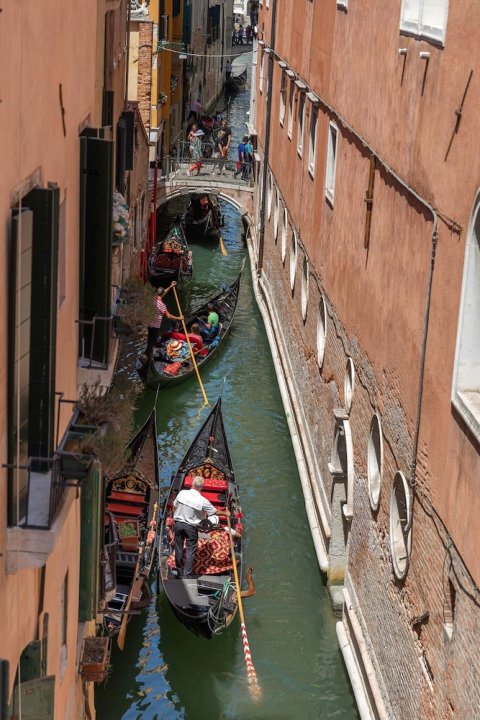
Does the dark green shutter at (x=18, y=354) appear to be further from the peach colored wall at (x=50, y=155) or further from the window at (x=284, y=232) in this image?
the window at (x=284, y=232)

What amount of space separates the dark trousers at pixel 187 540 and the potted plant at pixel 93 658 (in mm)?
3696

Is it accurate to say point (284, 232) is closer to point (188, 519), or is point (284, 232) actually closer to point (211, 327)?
point (211, 327)

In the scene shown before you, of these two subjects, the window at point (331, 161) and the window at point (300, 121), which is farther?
the window at point (300, 121)

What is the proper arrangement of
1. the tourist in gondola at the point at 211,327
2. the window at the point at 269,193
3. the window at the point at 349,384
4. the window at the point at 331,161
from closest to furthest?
the window at the point at 349,384, the window at the point at 331,161, the tourist in gondola at the point at 211,327, the window at the point at 269,193

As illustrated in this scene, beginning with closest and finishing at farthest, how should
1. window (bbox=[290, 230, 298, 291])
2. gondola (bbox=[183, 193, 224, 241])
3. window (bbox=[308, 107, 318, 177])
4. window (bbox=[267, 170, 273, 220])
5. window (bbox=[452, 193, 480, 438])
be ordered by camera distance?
window (bbox=[452, 193, 480, 438])
window (bbox=[308, 107, 318, 177])
window (bbox=[290, 230, 298, 291])
window (bbox=[267, 170, 273, 220])
gondola (bbox=[183, 193, 224, 241])

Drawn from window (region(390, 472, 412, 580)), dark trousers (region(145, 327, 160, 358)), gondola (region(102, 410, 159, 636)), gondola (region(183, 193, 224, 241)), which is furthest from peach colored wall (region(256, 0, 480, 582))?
gondola (region(183, 193, 224, 241))

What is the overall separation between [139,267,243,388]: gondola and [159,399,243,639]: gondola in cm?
433

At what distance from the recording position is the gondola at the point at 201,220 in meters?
29.3

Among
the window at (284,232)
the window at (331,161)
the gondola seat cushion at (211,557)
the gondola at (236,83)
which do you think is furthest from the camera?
the gondola at (236,83)

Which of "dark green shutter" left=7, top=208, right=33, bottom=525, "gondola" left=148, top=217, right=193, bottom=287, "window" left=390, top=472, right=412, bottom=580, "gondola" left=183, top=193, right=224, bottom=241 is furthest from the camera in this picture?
"gondola" left=183, top=193, right=224, bottom=241

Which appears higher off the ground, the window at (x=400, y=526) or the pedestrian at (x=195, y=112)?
the window at (x=400, y=526)

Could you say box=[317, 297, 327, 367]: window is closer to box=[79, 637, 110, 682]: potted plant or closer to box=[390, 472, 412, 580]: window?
box=[390, 472, 412, 580]: window

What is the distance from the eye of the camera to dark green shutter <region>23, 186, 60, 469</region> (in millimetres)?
4812

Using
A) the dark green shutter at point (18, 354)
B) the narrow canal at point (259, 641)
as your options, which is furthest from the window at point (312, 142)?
the dark green shutter at point (18, 354)
